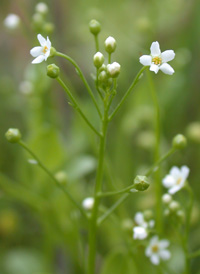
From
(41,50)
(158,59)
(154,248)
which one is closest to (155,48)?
(158,59)

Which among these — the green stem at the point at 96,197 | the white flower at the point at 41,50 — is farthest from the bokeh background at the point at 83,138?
the white flower at the point at 41,50

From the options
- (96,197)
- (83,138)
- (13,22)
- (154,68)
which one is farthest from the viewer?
(83,138)

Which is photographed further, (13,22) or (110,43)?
(13,22)

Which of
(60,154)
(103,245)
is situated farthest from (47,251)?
(60,154)

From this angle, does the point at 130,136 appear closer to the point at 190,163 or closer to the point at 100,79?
the point at 190,163

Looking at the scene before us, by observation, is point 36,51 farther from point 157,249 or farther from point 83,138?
point 83,138

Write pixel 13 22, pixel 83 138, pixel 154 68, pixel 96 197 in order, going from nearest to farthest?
pixel 154 68 < pixel 96 197 < pixel 13 22 < pixel 83 138

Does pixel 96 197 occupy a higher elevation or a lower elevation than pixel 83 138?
lower
